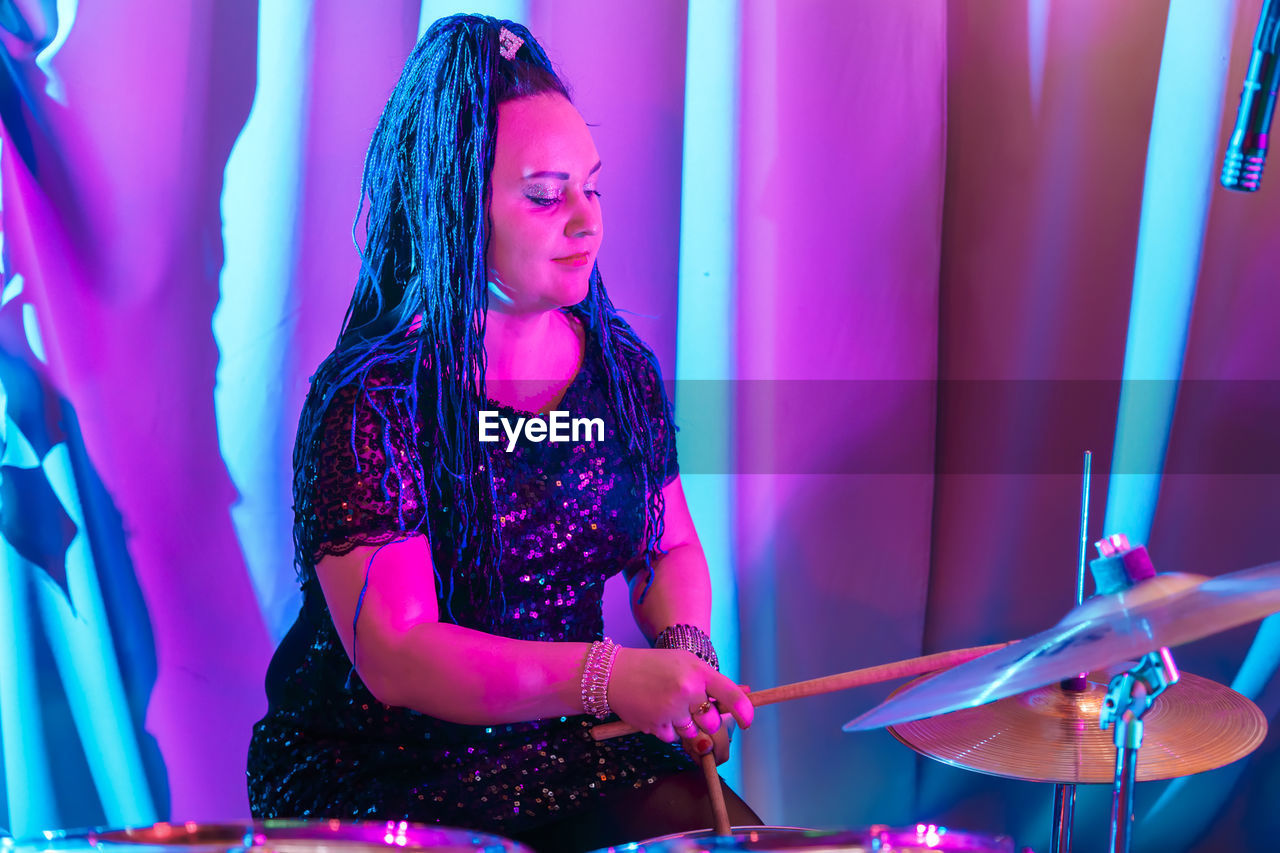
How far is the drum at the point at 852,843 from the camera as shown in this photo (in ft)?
2.28

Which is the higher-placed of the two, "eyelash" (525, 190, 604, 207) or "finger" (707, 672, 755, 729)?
"eyelash" (525, 190, 604, 207)

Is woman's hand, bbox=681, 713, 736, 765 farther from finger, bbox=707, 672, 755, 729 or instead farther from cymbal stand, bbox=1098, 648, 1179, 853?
cymbal stand, bbox=1098, 648, 1179, 853

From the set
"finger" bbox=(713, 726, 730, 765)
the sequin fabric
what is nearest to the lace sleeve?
the sequin fabric

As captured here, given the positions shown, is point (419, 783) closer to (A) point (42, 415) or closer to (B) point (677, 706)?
(B) point (677, 706)

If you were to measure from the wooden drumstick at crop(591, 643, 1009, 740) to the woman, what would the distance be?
0.02 metres

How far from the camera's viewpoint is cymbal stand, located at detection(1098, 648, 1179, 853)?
0.82 metres

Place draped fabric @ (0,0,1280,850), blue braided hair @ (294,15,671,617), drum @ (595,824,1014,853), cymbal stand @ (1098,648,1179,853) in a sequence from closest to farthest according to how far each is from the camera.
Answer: drum @ (595,824,1014,853), cymbal stand @ (1098,648,1179,853), blue braided hair @ (294,15,671,617), draped fabric @ (0,0,1280,850)

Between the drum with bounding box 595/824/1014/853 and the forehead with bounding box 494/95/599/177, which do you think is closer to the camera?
the drum with bounding box 595/824/1014/853

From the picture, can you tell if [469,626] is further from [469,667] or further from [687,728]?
[687,728]

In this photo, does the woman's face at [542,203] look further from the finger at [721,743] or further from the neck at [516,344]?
the finger at [721,743]

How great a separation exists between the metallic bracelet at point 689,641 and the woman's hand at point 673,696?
0.14 m

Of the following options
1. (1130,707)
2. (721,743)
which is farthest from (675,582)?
(1130,707)

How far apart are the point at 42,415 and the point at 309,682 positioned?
585mm

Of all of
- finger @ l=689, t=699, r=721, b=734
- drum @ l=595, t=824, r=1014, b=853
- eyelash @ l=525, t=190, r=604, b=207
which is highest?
eyelash @ l=525, t=190, r=604, b=207
